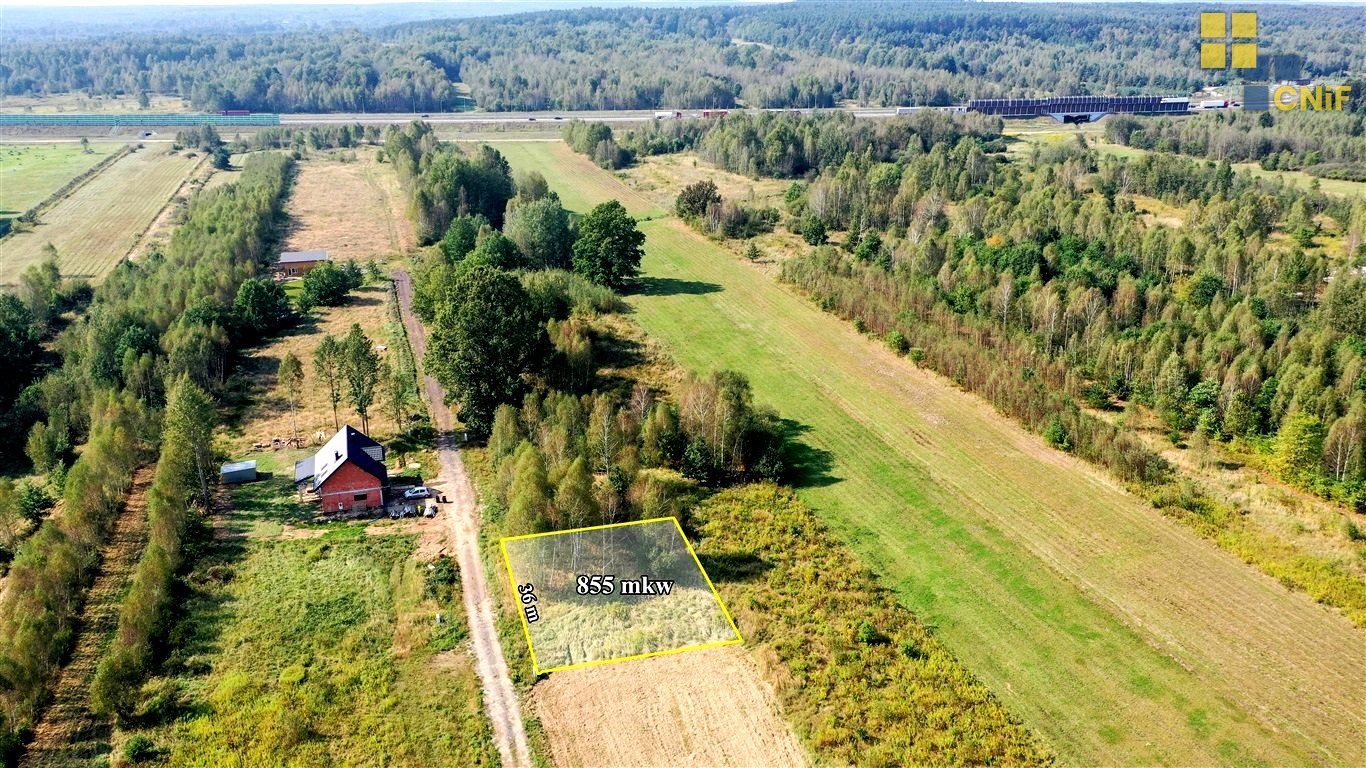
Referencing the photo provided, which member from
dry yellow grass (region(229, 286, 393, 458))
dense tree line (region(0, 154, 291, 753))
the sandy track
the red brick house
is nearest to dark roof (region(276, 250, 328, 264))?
dense tree line (region(0, 154, 291, 753))

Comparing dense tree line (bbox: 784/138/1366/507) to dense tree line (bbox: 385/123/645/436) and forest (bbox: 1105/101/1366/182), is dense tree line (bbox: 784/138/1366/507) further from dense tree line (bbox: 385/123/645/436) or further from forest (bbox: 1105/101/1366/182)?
forest (bbox: 1105/101/1366/182)

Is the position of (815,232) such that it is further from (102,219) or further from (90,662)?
(102,219)

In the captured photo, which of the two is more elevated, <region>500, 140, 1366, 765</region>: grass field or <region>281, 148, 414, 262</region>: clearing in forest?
<region>281, 148, 414, 262</region>: clearing in forest

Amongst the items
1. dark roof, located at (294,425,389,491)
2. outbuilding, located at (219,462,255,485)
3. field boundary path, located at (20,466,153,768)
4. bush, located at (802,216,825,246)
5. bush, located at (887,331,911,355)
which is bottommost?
field boundary path, located at (20,466,153,768)

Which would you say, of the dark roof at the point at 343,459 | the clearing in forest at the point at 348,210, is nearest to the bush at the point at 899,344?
the dark roof at the point at 343,459

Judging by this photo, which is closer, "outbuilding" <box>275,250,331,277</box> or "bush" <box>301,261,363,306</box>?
"bush" <box>301,261,363,306</box>

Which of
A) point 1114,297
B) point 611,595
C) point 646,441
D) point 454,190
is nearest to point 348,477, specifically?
point 646,441
